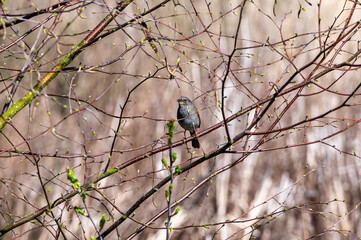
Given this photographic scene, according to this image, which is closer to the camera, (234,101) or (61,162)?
(61,162)

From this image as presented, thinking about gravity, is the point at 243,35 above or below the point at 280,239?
above

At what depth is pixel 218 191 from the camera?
12.8 feet

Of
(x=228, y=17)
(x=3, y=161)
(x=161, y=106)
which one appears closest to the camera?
(x=3, y=161)

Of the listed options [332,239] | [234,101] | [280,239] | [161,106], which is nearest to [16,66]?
[161,106]

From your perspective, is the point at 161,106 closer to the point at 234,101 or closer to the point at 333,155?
the point at 234,101

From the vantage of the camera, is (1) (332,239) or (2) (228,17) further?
(2) (228,17)

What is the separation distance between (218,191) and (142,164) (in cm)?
64

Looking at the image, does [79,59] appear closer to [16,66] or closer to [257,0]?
[16,66]

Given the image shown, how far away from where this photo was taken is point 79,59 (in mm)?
4043

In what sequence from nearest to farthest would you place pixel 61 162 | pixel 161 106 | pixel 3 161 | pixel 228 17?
pixel 3 161 < pixel 61 162 < pixel 161 106 < pixel 228 17

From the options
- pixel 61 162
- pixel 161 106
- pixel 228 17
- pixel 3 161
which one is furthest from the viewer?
pixel 228 17

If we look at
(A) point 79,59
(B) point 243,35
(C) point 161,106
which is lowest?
(C) point 161,106

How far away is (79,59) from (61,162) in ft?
2.91

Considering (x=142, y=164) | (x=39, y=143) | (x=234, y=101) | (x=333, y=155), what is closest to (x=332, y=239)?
(x=333, y=155)
